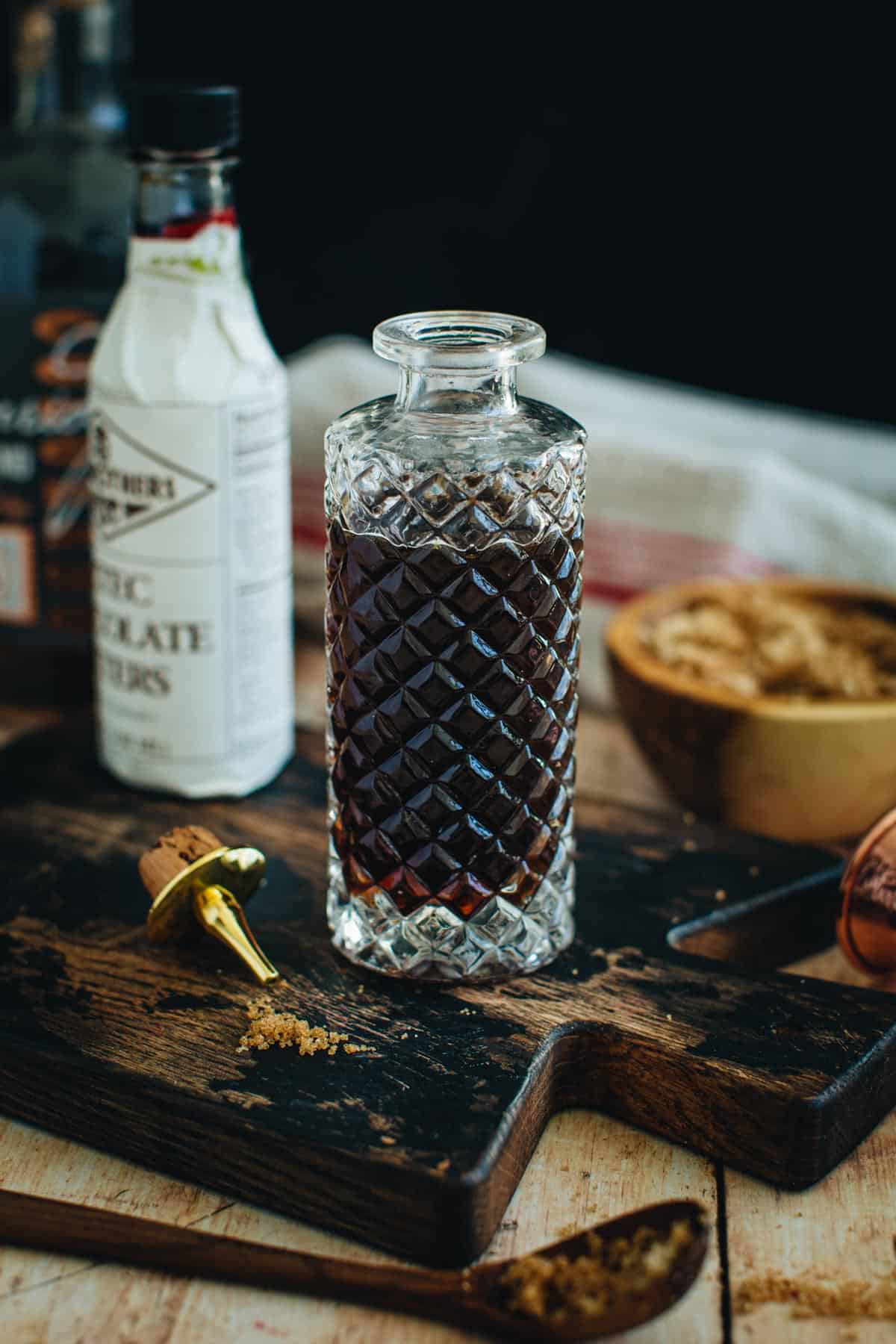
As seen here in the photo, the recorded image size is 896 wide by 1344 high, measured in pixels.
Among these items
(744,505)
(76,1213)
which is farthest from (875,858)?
(744,505)

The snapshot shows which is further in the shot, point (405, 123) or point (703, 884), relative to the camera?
point (405, 123)

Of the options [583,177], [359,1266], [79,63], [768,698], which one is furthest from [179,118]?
[583,177]

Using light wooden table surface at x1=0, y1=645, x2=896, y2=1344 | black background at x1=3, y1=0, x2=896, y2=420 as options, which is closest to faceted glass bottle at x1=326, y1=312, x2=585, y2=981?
light wooden table surface at x1=0, y1=645, x2=896, y2=1344

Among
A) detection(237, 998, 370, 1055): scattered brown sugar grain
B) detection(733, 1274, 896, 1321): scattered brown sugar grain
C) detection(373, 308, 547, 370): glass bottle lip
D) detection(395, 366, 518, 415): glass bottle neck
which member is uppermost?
detection(373, 308, 547, 370): glass bottle lip

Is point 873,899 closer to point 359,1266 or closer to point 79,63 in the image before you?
point 359,1266

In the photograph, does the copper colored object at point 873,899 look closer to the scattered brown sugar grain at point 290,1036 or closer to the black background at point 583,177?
the scattered brown sugar grain at point 290,1036

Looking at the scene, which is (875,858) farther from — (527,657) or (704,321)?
(704,321)

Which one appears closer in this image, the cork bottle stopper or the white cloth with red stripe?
the cork bottle stopper

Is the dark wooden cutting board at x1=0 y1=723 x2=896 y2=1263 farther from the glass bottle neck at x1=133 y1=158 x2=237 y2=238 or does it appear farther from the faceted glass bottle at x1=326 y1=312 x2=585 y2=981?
the glass bottle neck at x1=133 y1=158 x2=237 y2=238
